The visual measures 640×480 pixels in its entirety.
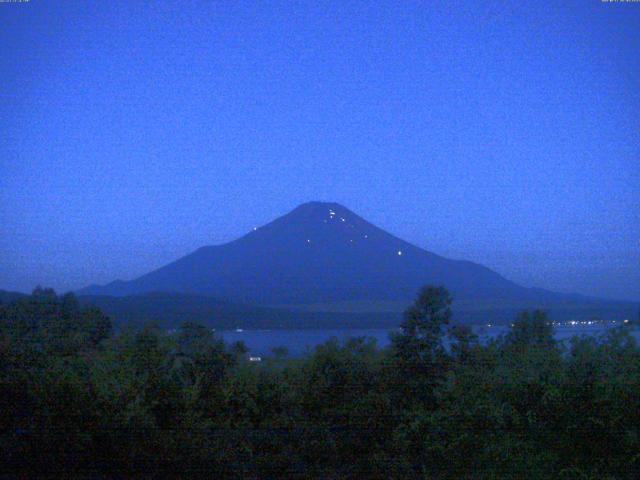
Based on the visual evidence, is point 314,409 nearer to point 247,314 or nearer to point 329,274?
point 247,314

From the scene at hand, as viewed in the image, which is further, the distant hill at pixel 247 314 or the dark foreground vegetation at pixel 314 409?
the distant hill at pixel 247 314

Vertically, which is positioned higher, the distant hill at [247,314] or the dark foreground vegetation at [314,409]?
the distant hill at [247,314]

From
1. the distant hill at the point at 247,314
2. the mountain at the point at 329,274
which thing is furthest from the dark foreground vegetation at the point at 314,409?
the mountain at the point at 329,274

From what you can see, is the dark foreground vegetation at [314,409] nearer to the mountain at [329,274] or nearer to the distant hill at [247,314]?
the distant hill at [247,314]

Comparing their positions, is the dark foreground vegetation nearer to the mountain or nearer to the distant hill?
the distant hill

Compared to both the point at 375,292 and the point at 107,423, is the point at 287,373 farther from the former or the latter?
the point at 375,292

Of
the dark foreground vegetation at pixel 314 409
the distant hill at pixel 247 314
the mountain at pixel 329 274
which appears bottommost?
the dark foreground vegetation at pixel 314 409

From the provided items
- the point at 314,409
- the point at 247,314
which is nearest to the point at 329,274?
the point at 247,314
